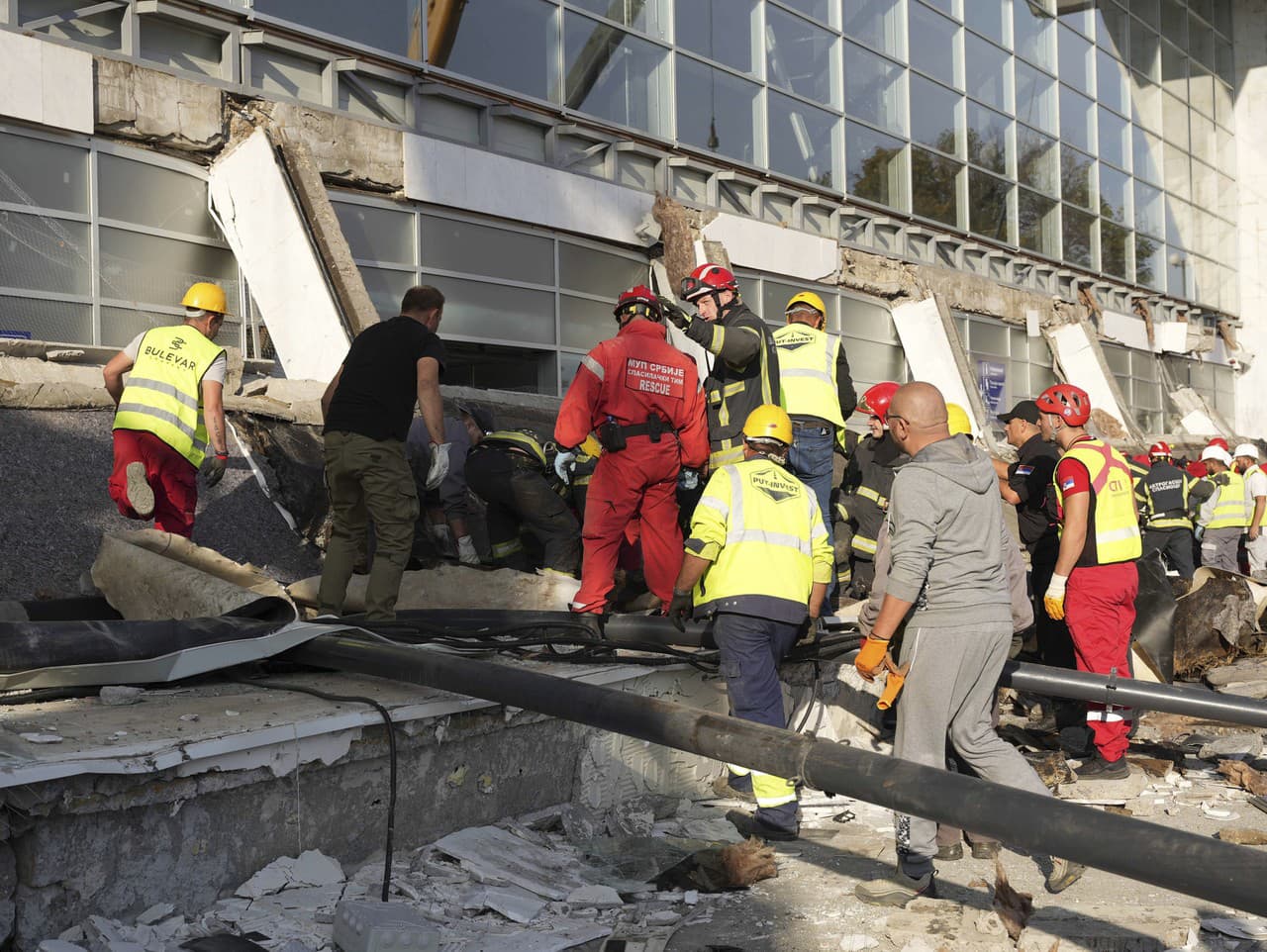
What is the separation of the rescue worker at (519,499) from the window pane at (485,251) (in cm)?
485

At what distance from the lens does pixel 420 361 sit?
5941 mm

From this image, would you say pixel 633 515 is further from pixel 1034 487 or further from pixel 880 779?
pixel 880 779

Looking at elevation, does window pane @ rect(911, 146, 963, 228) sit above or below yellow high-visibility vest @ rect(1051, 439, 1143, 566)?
above

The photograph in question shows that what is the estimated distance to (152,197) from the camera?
33.1ft

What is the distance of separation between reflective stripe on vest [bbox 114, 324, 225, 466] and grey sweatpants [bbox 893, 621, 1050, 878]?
4071 millimetres

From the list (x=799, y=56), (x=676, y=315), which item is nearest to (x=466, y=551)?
(x=676, y=315)

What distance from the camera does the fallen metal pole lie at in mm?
2543

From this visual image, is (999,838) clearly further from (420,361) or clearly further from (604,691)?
(420,361)

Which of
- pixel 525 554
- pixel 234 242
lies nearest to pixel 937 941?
pixel 525 554

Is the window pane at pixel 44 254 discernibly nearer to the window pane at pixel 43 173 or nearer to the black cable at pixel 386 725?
the window pane at pixel 43 173

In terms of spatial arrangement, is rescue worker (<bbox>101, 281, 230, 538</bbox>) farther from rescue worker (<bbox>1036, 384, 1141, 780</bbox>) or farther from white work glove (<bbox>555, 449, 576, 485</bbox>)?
rescue worker (<bbox>1036, 384, 1141, 780</bbox>)

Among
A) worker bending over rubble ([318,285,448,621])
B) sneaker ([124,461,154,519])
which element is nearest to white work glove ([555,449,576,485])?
worker bending over rubble ([318,285,448,621])

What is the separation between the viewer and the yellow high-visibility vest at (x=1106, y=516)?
237 inches

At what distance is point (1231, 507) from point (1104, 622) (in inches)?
353
